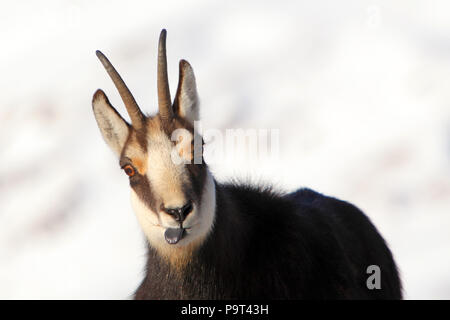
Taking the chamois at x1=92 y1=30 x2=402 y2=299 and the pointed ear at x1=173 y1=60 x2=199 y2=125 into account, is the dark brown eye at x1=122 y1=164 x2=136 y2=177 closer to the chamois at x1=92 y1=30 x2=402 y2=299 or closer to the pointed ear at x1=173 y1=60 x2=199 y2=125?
the chamois at x1=92 y1=30 x2=402 y2=299

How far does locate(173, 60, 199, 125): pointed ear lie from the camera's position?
247 inches

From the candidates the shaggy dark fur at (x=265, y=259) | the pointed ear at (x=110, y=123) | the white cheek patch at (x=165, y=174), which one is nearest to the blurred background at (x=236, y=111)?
the shaggy dark fur at (x=265, y=259)

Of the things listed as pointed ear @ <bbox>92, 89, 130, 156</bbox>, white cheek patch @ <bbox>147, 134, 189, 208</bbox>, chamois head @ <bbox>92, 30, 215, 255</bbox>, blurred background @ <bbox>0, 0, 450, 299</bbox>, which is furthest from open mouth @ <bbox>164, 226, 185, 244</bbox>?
blurred background @ <bbox>0, 0, 450, 299</bbox>

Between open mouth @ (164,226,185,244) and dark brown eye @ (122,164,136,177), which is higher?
dark brown eye @ (122,164,136,177)

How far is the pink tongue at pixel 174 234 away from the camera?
18.4ft

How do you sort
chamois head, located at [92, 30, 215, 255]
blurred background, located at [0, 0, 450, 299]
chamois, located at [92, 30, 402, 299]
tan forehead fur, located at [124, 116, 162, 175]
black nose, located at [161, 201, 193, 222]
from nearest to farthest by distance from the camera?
black nose, located at [161, 201, 193, 222] → chamois head, located at [92, 30, 215, 255] → chamois, located at [92, 30, 402, 299] → tan forehead fur, located at [124, 116, 162, 175] → blurred background, located at [0, 0, 450, 299]

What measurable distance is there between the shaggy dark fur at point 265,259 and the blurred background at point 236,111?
5.36 metres

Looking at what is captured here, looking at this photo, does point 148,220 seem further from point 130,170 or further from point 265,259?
point 265,259

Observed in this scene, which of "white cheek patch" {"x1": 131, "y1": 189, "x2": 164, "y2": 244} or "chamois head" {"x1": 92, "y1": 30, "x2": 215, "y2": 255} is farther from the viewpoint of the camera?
"white cheek patch" {"x1": 131, "y1": 189, "x2": 164, "y2": 244}

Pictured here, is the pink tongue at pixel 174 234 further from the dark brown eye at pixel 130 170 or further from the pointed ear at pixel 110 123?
the pointed ear at pixel 110 123

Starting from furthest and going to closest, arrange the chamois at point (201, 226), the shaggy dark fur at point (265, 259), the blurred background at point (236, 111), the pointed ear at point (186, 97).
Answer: the blurred background at point (236, 111) < the pointed ear at point (186, 97) < the shaggy dark fur at point (265, 259) < the chamois at point (201, 226)

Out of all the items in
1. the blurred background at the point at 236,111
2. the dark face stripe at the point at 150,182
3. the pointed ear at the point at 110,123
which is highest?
the blurred background at the point at 236,111

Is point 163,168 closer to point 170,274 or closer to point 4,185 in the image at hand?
point 170,274
